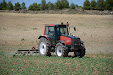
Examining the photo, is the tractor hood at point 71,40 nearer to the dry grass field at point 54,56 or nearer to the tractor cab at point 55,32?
the tractor cab at point 55,32

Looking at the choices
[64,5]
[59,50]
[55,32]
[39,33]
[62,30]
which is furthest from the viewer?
[64,5]

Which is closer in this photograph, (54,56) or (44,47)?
(54,56)

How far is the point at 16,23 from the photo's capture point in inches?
1500

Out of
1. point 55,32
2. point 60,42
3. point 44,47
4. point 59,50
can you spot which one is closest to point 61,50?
point 59,50

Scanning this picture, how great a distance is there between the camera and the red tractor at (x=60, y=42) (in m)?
15.0

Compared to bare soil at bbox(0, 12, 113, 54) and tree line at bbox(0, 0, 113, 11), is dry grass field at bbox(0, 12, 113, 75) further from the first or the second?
tree line at bbox(0, 0, 113, 11)

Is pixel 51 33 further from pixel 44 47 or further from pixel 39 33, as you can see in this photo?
pixel 39 33

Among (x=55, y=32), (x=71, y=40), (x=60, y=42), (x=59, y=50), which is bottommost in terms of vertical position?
(x=59, y=50)

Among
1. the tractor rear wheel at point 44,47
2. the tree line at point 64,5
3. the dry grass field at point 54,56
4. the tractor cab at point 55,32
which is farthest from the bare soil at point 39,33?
the tree line at point 64,5

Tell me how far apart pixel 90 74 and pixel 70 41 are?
4.98m

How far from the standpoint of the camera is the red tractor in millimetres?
14969

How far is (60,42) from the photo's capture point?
15250 millimetres

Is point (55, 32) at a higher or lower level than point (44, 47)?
higher

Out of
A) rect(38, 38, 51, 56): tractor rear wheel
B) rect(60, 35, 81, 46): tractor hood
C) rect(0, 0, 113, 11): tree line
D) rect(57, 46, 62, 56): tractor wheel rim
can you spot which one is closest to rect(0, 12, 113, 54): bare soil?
rect(38, 38, 51, 56): tractor rear wheel
